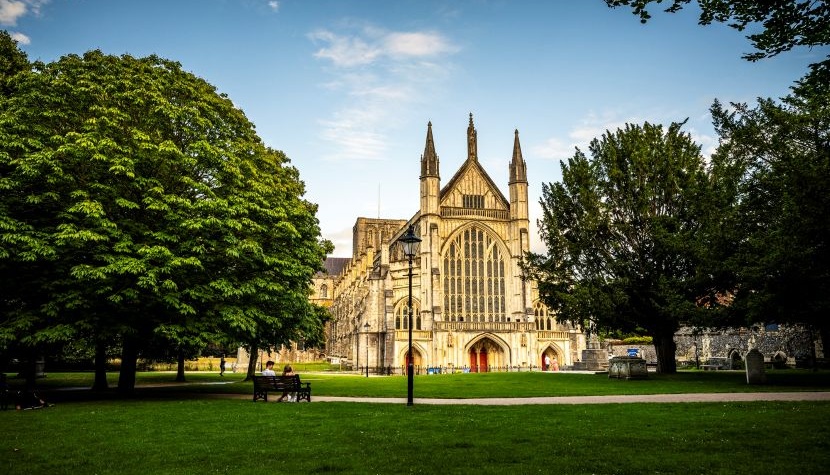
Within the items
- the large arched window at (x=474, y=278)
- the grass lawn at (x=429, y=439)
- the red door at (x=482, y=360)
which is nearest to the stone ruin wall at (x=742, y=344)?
the large arched window at (x=474, y=278)

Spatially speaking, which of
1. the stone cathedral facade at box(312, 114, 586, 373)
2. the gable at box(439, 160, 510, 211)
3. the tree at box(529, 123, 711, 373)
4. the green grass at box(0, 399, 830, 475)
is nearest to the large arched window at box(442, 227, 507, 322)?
the stone cathedral facade at box(312, 114, 586, 373)

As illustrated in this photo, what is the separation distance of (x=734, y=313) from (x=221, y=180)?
20704mm

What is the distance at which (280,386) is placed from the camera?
1717cm

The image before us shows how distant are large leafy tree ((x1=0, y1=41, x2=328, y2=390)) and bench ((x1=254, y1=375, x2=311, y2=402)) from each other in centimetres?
165

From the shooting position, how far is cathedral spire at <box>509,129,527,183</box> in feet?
182

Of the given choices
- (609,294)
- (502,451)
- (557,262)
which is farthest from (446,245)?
(502,451)

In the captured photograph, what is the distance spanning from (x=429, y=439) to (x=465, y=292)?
145 feet

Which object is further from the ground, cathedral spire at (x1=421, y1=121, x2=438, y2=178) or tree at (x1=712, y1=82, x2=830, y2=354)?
cathedral spire at (x1=421, y1=121, x2=438, y2=178)

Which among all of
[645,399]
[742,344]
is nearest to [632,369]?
[645,399]

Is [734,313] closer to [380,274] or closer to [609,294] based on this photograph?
[609,294]

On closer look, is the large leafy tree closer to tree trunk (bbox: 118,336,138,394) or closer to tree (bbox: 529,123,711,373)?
tree trunk (bbox: 118,336,138,394)

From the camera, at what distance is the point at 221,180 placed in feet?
64.4

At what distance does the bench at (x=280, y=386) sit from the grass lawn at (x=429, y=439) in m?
2.42

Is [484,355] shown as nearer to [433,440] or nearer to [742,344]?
[742,344]
